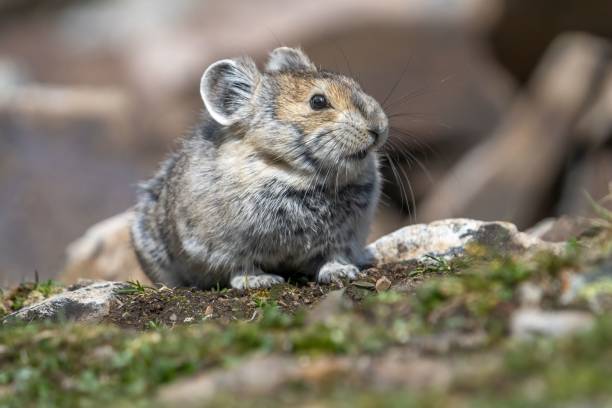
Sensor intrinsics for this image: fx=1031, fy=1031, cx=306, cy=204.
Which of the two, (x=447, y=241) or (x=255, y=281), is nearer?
(x=255, y=281)

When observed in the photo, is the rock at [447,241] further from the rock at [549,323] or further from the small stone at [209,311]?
the rock at [549,323]

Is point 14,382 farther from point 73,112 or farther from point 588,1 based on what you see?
point 588,1

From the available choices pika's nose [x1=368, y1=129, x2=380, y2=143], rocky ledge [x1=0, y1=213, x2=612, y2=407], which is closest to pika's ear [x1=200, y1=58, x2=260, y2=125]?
pika's nose [x1=368, y1=129, x2=380, y2=143]

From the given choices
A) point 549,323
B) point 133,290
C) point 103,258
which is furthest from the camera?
point 103,258

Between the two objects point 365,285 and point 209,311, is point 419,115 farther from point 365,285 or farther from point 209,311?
point 209,311

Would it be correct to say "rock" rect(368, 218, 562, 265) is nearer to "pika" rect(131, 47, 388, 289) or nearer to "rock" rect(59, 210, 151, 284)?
"pika" rect(131, 47, 388, 289)

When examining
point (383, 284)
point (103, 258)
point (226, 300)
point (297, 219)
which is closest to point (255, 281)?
point (226, 300)
